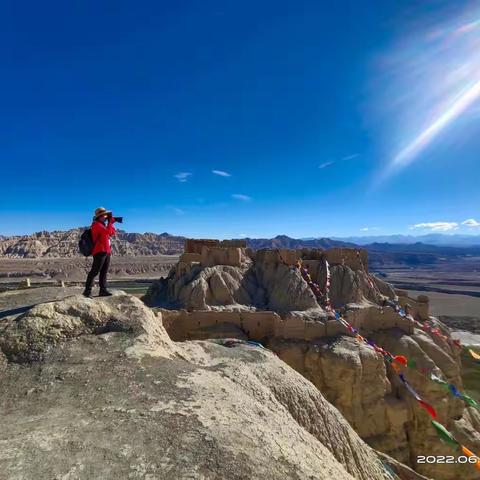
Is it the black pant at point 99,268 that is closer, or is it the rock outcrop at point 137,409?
the rock outcrop at point 137,409

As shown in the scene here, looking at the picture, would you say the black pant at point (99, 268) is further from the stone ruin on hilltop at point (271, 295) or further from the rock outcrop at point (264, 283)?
the rock outcrop at point (264, 283)

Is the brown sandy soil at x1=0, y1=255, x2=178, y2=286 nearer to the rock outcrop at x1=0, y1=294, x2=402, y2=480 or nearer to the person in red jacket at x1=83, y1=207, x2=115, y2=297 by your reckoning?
the person in red jacket at x1=83, y1=207, x2=115, y2=297

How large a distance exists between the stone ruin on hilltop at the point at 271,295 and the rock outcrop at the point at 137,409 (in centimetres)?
1017

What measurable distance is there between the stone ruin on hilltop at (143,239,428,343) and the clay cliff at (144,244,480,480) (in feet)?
0.16

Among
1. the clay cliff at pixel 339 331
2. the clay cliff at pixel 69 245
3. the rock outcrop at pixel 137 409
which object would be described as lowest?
the clay cliff at pixel 339 331

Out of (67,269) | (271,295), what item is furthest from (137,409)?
(67,269)

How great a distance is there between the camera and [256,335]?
18.2 metres

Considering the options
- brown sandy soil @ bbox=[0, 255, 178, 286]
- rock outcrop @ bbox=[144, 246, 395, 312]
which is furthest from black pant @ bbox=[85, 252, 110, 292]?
brown sandy soil @ bbox=[0, 255, 178, 286]

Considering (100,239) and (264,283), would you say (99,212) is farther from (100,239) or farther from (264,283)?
(264,283)

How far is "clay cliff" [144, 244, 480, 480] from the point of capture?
53.1 ft

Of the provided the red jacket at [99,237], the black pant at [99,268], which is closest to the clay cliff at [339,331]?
the black pant at [99,268]

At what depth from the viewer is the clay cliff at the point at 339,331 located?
16.2 metres

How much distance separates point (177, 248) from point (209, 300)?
124m

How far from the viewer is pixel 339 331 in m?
17.9
